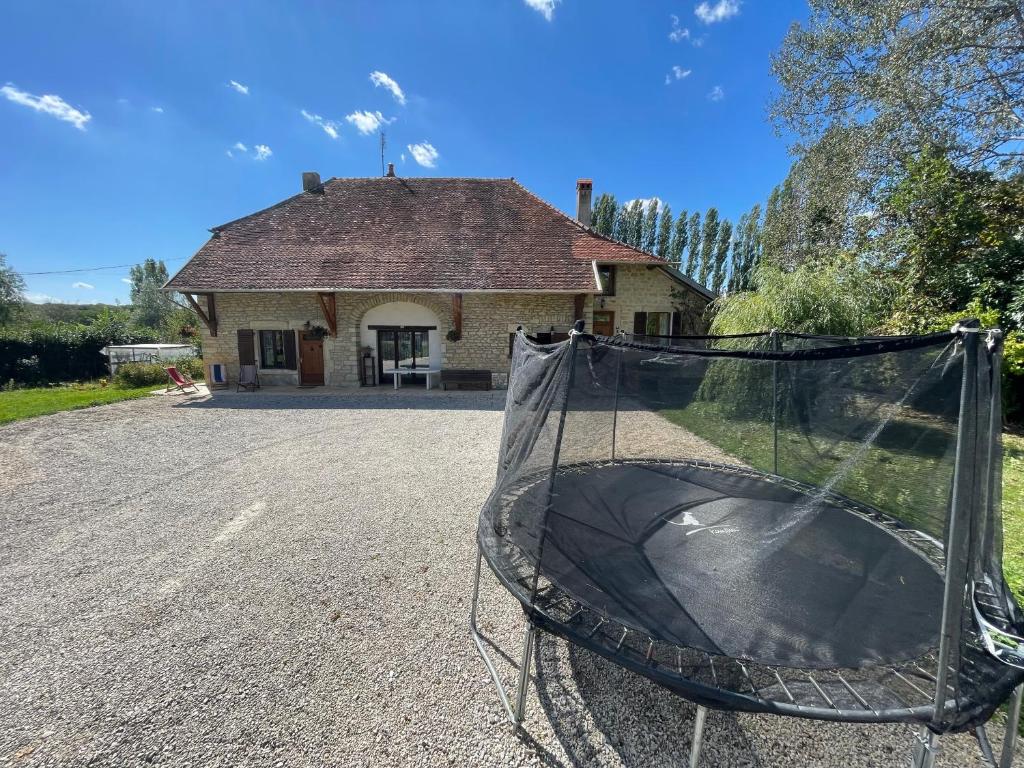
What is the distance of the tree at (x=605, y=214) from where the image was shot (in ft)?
108

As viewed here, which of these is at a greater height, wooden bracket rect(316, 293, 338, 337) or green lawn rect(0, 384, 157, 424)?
wooden bracket rect(316, 293, 338, 337)

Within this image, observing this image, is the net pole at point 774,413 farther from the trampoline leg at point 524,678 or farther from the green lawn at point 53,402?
the green lawn at point 53,402

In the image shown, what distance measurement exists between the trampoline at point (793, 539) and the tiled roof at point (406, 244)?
29.5ft

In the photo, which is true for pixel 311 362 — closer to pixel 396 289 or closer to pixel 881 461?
pixel 396 289

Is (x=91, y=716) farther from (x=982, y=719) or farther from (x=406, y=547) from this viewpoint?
(x=982, y=719)

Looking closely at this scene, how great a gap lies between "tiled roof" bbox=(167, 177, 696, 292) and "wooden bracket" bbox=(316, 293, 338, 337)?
0.50m

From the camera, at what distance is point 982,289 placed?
7.70m

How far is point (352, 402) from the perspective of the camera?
10.3 metres

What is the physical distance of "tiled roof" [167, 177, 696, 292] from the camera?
11.7m

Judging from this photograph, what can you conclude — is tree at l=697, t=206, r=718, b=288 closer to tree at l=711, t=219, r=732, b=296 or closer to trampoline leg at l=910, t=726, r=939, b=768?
tree at l=711, t=219, r=732, b=296

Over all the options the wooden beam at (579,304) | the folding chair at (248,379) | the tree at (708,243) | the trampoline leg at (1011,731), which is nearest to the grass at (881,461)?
the trampoline leg at (1011,731)

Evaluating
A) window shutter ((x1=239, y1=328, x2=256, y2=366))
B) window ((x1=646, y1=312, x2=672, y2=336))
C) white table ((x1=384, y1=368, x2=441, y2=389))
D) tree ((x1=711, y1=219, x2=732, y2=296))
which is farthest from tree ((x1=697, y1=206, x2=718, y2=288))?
window shutter ((x1=239, y1=328, x2=256, y2=366))

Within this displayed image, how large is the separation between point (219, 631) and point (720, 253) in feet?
120

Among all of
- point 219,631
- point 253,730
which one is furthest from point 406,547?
point 253,730
